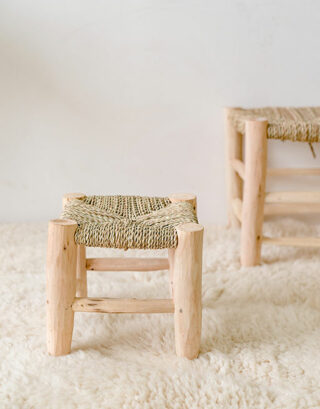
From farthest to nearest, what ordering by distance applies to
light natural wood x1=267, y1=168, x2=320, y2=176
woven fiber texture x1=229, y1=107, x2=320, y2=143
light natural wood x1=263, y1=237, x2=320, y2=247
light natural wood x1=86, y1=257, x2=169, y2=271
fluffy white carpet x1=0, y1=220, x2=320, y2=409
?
light natural wood x1=267, y1=168, x2=320, y2=176
light natural wood x1=263, y1=237, x2=320, y2=247
woven fiber texture x1=229, y1=107, x2=320, y2=143
light natural wood x1=86, y1=257, x2=169, y2=271
fluffy white carpet x1=0, y1=220, x2=320, y2=409

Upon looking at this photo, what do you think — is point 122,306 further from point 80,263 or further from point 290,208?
point 290,208

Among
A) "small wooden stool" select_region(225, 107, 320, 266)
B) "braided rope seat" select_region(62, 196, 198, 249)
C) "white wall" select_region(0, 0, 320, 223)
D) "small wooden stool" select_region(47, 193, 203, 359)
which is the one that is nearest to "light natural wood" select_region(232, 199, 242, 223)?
"small wooden stool" select_region(225, 107, 320, 266)

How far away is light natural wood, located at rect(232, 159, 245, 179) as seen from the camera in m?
1.54

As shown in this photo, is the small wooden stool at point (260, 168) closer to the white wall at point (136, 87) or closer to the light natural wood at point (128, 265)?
the white wall at point (136, 87)

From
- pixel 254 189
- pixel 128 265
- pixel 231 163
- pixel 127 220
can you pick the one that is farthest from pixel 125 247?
pixel 231 163

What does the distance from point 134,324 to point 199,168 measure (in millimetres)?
707

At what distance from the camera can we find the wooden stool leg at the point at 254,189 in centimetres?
143

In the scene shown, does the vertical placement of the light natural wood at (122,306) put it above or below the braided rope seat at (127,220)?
below

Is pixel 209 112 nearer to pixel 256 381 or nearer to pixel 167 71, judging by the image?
pixel 167 71

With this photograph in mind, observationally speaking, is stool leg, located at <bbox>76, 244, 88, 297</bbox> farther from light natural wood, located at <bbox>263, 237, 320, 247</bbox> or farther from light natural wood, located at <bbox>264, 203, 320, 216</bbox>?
light natural wood, located at <bbox>264, 203, 320, 216</bbox>

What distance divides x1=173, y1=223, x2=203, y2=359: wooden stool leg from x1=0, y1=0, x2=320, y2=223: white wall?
750 millimetres

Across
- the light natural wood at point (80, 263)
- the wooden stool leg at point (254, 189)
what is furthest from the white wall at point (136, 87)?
the light natural wood at point (80, 263)

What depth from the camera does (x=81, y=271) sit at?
1.23m

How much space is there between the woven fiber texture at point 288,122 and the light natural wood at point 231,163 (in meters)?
0.08
